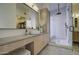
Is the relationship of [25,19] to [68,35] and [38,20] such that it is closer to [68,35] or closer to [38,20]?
[38,20]

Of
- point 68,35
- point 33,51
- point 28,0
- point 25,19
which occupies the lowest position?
point 33,51

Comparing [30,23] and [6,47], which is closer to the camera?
[6,47]

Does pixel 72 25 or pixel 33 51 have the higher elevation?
pixel 72 25

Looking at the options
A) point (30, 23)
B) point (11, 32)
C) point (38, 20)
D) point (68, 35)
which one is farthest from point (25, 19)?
point (68, 35)

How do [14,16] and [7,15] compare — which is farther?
[14,16]

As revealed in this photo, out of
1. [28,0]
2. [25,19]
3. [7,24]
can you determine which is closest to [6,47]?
[7,24]

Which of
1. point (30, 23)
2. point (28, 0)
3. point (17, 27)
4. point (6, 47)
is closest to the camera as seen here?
point (6, 47)

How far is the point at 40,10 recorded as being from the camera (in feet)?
16.3

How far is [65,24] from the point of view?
452 centimetres

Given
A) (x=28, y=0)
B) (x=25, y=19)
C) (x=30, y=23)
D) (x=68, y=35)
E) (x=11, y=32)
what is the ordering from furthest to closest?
1. (x=68, y=35)
2. (x=30, y=23)
3. (x=25, y=19)
4. (x=11, y=32)
5. (x=28, y=0)

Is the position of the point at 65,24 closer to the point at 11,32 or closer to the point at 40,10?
the point at 40,10

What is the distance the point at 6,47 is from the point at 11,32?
1273mm

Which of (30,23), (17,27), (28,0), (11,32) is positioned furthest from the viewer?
(30,23)

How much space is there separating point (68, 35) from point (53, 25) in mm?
1288
